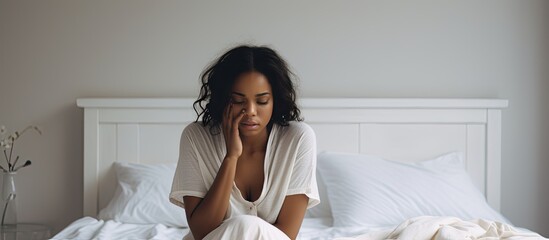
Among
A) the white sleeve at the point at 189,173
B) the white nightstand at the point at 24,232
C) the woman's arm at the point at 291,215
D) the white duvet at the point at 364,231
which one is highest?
the white sleeve at the point at 189,173

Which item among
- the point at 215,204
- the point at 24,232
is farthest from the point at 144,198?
the point at 215,204

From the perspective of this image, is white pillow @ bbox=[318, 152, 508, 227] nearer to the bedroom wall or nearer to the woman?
the bedroom wall

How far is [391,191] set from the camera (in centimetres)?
333

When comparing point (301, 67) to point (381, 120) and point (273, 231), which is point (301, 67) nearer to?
point (381, 120)

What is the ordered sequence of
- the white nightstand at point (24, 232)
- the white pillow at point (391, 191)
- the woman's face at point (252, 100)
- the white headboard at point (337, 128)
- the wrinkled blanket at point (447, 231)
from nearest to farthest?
1. the woman's face at point (252, 100)
2. the wrinkled blanket at point (447, 231)
3. the white pillow at point (391, 191)
4. the white nightstand at point (24, 232)
5. the white headboard at point (337, 128)

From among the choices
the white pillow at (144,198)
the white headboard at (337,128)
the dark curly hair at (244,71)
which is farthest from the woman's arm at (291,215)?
A: the white headboard at (337,128)

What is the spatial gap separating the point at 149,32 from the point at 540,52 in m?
1.92

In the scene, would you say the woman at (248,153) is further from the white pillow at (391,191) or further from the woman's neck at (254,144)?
the white pillow at (391,191)

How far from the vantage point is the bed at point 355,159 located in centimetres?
329

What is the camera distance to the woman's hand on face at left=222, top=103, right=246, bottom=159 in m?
2.27

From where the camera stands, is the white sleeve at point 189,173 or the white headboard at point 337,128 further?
the white headboard at point 337,128

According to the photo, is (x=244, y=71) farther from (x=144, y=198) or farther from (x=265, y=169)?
(x=144, y=198)

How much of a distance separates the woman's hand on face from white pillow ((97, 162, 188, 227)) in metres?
1.05

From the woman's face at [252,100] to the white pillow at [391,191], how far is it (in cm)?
111
